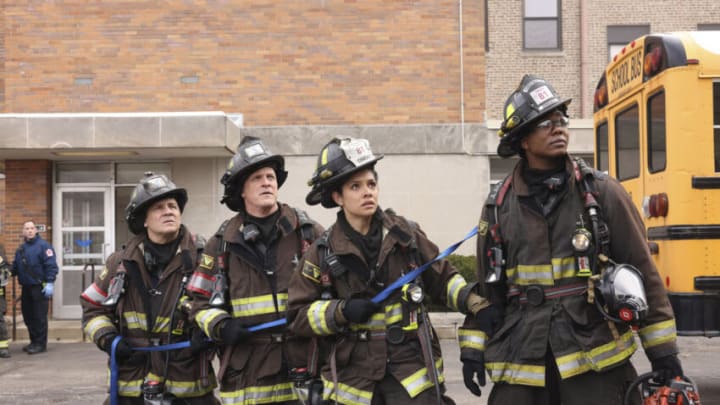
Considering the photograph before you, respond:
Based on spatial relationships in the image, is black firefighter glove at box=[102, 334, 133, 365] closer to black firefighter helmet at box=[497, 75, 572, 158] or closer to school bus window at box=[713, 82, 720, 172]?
black firefighter helmet at box=[497, 75, 572, 158]

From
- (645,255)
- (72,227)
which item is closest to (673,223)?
(645,255)

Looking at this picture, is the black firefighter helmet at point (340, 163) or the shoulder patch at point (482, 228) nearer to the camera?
the shoulder patch at point (482, 228)

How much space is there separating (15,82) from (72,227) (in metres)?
2.95

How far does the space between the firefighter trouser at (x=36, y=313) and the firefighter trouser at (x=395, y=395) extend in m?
9.67

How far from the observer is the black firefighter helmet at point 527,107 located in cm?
365

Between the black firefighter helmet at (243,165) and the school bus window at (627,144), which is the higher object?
the school bus window at (627,144)

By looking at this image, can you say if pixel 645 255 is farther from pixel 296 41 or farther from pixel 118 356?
pixel 296 41

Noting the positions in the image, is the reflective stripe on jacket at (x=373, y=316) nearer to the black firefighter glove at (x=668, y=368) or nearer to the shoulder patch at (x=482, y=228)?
the shoulder patch at (x=482, y=228)

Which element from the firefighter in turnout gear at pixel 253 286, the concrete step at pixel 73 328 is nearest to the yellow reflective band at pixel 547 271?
the firefighter in turnout gear at pixel 253 286

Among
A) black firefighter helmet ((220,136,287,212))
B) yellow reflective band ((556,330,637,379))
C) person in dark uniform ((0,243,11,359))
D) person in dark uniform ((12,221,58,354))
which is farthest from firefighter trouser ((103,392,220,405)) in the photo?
person in dark uniform ((12,221,58,354))

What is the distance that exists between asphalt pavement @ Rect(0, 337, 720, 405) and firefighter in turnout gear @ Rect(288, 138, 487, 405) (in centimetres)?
418

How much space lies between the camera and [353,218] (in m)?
4.07

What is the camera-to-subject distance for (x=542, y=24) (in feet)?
79.8

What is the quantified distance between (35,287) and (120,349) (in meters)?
8.38
